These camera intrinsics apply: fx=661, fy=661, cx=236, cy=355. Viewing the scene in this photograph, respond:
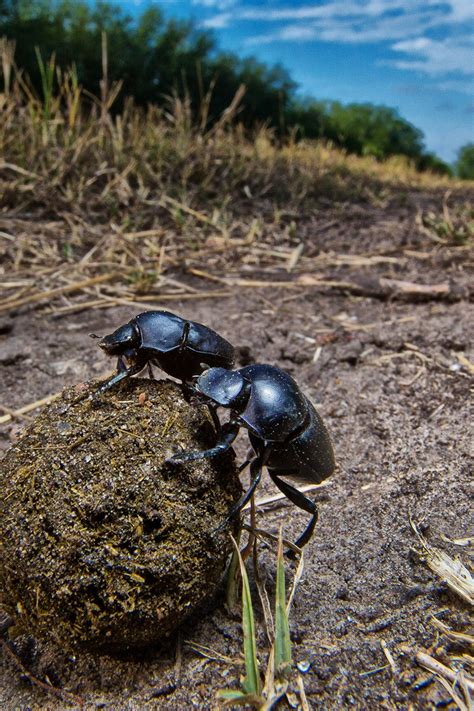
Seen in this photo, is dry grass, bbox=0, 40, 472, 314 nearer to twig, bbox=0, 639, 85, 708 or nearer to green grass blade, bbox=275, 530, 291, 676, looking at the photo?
twig, bbox=0, 639, 85, 708

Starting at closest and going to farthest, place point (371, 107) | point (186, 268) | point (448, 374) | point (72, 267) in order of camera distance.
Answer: point (448, 374) < point (72, 267) < point (186, 268) < point (371, 107)

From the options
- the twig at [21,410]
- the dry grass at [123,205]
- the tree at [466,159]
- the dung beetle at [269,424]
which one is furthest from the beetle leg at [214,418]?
the tree at [466,159]

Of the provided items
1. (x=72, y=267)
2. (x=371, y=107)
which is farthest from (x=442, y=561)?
(x=371, y=107)

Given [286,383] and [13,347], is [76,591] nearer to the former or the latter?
[286,383]

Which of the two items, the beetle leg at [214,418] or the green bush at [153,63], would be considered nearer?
the beetle leg at [214,418]

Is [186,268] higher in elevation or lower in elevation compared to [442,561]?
lower

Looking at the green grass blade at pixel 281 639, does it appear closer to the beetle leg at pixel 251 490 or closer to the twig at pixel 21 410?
the beetle leg at pixel 251 490

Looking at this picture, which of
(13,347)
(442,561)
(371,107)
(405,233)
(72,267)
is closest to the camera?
(442,561)

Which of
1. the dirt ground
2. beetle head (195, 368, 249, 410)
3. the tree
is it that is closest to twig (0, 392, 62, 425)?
the dirt ground
